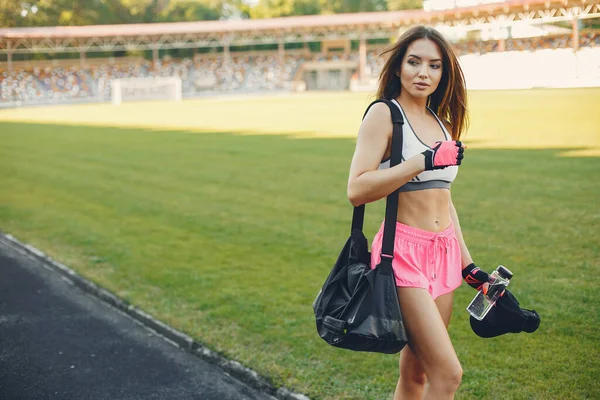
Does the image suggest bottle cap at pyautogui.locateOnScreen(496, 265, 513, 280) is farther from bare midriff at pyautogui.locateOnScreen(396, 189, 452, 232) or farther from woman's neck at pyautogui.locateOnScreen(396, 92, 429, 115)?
woman's neck at pyautogui.locateOnScreen(396, 92, 429, 115)

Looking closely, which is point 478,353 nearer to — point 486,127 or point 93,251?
point 93,251

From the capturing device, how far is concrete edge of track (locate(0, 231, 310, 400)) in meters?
4.48

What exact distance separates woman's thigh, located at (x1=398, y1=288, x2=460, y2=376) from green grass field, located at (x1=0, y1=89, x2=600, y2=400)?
1.51 m

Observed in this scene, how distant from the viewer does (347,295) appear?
9.57 ft

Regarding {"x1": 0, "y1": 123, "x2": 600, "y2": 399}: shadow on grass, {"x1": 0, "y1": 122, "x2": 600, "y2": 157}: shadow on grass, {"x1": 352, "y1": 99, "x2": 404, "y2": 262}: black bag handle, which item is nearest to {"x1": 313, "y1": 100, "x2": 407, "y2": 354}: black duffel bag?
{"x1": 352, "y1": 99, "x2": 404, "y2": 262}: black bag handle

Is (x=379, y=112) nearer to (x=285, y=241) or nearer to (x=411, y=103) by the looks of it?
(x=411, y=103)

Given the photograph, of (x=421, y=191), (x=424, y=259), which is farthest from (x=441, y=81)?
(x=424, y=259)

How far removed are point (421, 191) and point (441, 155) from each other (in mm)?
329

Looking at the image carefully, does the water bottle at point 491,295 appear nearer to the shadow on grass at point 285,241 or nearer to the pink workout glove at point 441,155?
the pink workout glove at point 441,155

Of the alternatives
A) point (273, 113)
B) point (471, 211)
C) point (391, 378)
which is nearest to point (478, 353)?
point (391, 378)

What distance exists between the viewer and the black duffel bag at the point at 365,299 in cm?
273

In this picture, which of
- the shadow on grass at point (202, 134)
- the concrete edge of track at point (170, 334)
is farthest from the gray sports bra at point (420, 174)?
the shadow on grass at point (202, 134)

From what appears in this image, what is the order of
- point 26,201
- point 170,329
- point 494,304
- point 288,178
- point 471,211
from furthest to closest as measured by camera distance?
point 288,178 < point 26,201 < point 471,211 < point 170,329 < point 494,304

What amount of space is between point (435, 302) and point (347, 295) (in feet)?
1.50
